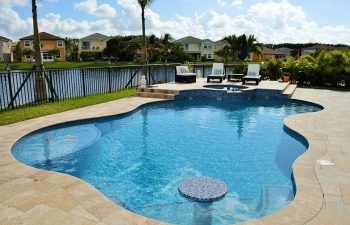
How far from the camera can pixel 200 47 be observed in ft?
210

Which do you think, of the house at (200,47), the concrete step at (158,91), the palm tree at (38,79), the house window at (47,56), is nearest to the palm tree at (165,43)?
the house at (200,47)

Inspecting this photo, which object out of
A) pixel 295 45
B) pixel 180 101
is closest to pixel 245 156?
pixel 180 101

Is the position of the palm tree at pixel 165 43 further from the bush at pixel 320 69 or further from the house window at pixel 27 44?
the bush at pixel 320 69

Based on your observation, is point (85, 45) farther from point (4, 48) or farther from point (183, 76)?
point (183, 76)

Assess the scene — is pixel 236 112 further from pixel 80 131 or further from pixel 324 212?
pixel 324 212

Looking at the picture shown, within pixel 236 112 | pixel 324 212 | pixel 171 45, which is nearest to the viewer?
pixel 324 212

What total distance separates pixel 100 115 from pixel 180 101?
4731 mm

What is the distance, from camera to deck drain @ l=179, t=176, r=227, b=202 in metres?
4.50

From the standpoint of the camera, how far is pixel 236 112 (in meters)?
10.9

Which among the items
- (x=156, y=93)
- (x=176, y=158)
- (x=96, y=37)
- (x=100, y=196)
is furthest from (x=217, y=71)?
(x=96, y=37)

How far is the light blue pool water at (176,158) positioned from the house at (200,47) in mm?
55380

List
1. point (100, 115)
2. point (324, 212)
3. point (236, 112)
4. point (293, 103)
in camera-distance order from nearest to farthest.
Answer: point (324, 212), point (100, 115), point (236, 112), point (293, 103)

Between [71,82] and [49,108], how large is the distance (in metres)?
3.36

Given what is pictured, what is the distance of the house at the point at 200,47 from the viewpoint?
63.8 metres
